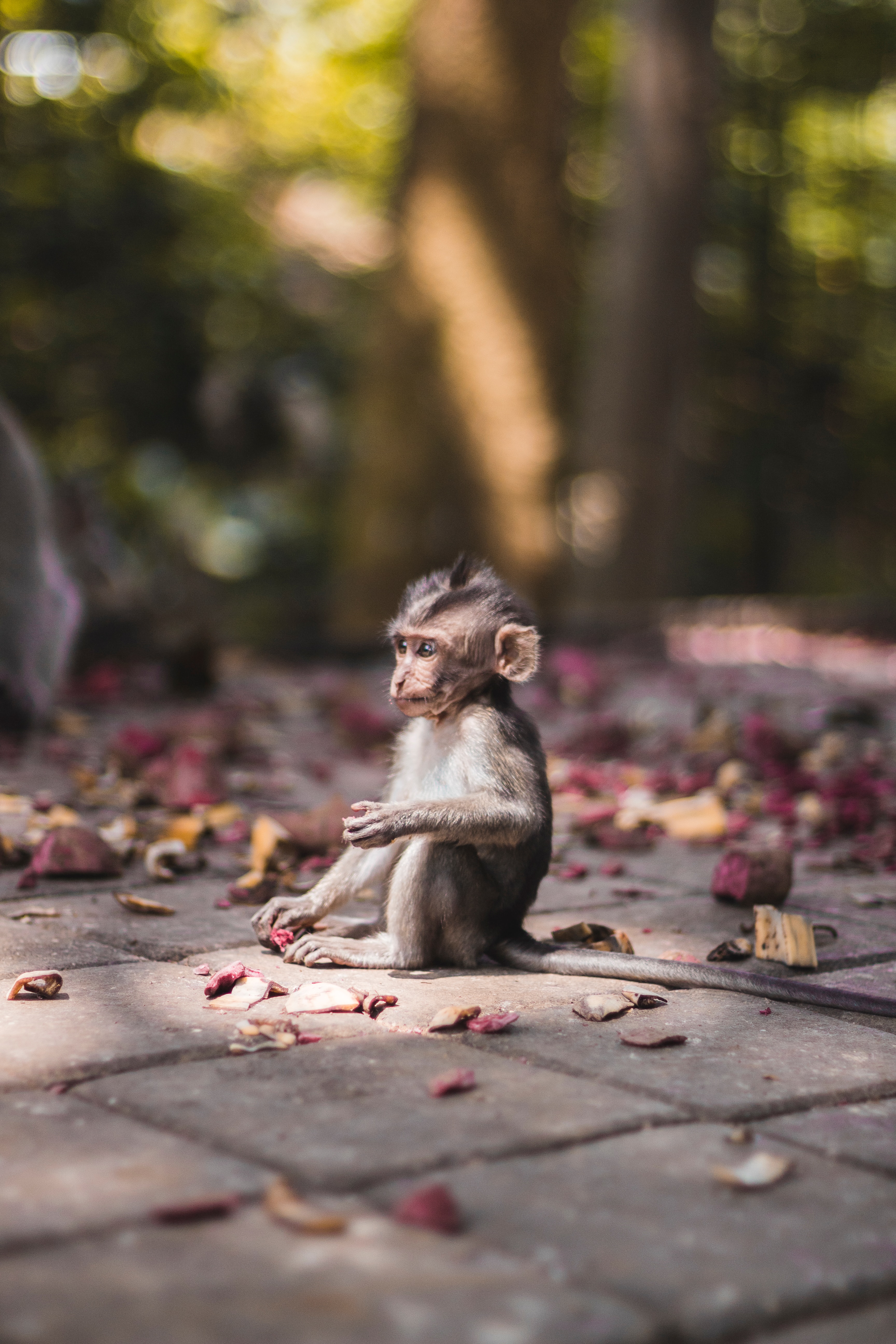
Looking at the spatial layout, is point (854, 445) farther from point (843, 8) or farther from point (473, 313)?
point (473, 313)

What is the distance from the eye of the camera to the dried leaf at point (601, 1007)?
109 inches

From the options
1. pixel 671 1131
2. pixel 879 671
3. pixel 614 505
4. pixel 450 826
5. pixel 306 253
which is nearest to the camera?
pixel 671 1131

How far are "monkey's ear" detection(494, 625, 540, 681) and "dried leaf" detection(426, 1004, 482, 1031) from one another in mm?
812

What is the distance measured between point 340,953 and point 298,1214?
142cm

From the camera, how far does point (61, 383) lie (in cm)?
968

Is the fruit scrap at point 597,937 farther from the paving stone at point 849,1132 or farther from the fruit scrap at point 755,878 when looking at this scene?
the paving stone at point 849,1132

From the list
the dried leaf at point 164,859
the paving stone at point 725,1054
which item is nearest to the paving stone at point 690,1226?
the paving stone at point 725,1054

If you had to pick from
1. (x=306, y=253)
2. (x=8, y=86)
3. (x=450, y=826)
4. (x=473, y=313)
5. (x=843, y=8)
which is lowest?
(x=450, y=826)

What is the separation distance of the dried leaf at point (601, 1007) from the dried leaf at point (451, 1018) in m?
0.21

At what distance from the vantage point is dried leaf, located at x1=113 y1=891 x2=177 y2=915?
3500 millimetres

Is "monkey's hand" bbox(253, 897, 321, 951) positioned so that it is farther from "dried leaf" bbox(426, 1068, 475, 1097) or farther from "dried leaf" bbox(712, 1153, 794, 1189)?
"dried leaf" bbox(712, 1153, 794, 1189)

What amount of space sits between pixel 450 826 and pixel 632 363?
426 inches

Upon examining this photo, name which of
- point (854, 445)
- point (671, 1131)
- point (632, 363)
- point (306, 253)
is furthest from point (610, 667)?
point (854, 445)

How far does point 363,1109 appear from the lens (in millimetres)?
2201
